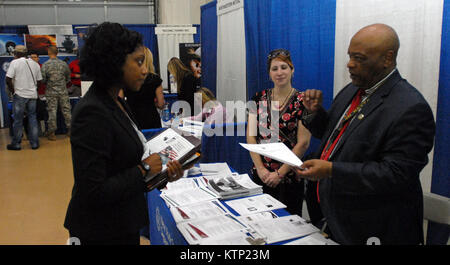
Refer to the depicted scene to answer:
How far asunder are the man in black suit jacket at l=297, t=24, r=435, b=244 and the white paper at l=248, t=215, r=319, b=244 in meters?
0.13

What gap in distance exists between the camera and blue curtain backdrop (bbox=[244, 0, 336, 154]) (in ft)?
8.55

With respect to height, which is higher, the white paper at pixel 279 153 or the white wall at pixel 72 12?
the white wall at pixel 72 12

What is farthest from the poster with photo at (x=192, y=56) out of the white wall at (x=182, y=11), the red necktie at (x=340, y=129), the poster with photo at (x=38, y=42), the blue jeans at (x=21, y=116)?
the red necktie at (x=340, y=129)

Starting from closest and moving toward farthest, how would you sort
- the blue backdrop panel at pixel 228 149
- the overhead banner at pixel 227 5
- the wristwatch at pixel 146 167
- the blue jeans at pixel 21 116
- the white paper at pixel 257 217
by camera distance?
1. the wristwatch at pixel 146 167
2. the white paper at pixel 257 217
3. the blue backdrop panel at pixel 228 149
4. the overhead banner at pixel 227 5
5. the blue jeans at pixel 21 116

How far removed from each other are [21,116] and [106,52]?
586 cm

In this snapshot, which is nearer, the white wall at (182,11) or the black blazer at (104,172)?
the black blazer at (104,172)

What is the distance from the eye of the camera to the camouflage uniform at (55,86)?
638 cm

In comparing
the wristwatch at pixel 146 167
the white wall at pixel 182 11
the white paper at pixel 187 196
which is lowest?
the white paper at pixel 187 196

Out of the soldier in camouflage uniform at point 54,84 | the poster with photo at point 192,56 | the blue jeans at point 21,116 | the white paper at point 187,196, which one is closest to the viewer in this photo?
the white paper at point 187,196

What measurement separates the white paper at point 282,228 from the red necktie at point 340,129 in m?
0.31

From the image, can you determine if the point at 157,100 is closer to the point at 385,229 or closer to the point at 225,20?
the point at 225,20

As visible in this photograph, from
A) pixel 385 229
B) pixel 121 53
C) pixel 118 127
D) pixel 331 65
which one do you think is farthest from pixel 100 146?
pixel 331 65

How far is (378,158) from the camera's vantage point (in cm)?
126

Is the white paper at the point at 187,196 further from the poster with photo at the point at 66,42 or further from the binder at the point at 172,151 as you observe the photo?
the poster with photo at the point at 66,42
